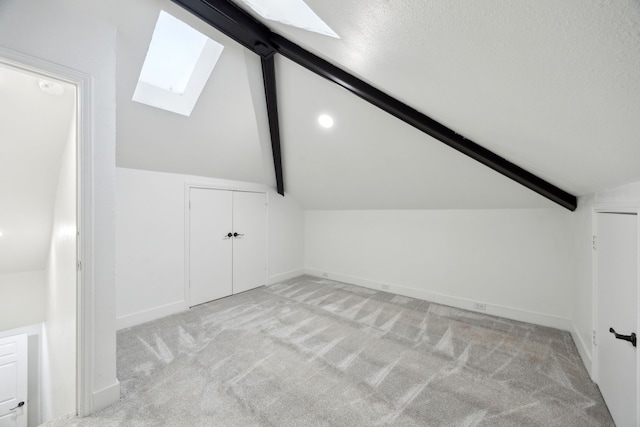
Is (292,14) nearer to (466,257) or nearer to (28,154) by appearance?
(28,154)

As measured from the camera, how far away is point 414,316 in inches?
121

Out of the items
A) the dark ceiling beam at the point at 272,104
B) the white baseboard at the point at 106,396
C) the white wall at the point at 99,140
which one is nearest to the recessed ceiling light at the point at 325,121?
the dark ceiling beam at the point at 272,104

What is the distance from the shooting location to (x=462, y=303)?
3299mm

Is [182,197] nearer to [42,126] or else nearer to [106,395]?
[42,126]

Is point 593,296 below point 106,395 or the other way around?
the other way around

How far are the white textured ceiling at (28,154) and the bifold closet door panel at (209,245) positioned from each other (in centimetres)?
135

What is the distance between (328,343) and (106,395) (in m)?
1.71

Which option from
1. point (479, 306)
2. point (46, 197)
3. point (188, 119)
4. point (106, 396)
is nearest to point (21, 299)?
point (46, 197)

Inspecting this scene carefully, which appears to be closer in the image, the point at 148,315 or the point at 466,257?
the point at 148,315

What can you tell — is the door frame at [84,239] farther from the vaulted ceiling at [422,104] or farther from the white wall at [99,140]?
the vaulted ceiling at [422,104]

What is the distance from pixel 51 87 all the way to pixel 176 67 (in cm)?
96

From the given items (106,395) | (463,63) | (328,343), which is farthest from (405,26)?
(106,395)

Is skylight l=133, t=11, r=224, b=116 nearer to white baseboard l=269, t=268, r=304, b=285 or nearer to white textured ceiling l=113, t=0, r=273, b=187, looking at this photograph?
white textured ceiling l=113, t=0, r=273, b=187

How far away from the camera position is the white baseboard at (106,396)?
1.63 meters
